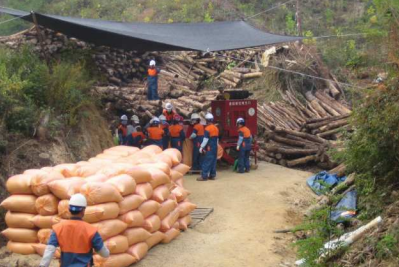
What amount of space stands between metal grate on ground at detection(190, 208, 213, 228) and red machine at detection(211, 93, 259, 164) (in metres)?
3.81

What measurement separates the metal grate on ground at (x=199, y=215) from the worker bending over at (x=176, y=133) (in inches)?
122

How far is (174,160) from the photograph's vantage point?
11055 millimetres

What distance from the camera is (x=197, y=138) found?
15.1 meters

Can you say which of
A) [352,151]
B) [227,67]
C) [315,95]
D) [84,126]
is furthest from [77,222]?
[227,67]

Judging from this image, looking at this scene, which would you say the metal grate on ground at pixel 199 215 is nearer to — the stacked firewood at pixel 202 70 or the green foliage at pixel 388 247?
the green foliage at pixel 388 247

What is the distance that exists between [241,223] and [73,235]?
17.7 feet

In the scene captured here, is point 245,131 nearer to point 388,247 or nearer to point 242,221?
point 242,221

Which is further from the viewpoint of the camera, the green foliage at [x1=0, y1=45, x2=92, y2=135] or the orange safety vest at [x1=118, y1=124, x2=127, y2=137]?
the orange safety vest at [x1=118, y1=124, x2=127, y2=137]

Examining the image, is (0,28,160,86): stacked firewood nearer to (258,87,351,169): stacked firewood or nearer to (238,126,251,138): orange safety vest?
(258,87,351,169): stacked firewood

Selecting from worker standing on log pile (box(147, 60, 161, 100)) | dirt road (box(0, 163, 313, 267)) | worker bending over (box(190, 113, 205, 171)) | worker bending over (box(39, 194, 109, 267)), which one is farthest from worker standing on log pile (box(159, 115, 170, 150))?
worker bending over (box(39, 194, 109, 267))

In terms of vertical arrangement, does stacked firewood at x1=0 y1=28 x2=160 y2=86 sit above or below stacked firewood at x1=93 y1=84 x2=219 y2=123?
above

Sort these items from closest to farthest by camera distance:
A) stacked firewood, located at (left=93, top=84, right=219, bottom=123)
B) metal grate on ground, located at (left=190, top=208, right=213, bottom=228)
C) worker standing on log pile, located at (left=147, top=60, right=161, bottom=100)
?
metal grate on ground, located at (left=190, top=208, right=213, bottom=228), stacked firewood, located at (left=93, top=84, right=219, bottom=123), worker standing on log pile, located at (left=147, top=60, right=161, bottom=100)

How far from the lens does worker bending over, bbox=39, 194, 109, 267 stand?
6559mm

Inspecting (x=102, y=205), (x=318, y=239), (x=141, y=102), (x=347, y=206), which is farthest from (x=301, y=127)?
(x=102, y=205)
